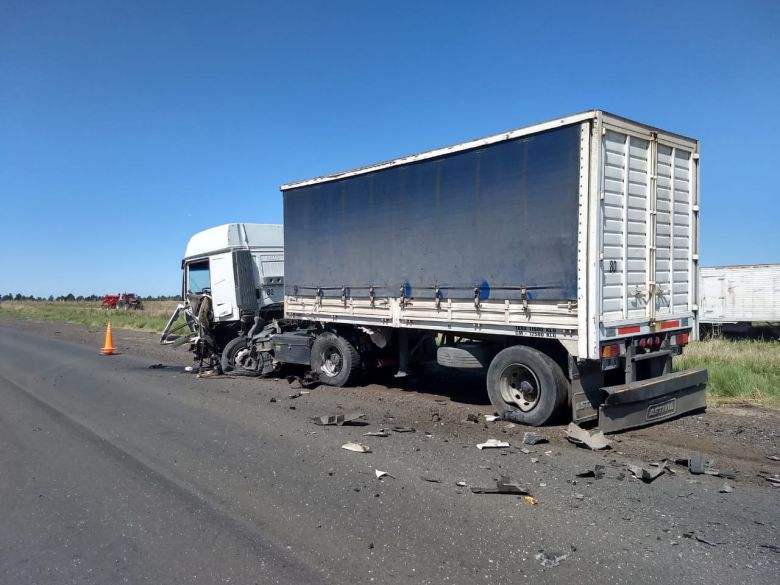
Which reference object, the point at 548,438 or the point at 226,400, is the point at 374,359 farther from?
the point at 548,438

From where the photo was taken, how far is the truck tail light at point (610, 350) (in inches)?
269

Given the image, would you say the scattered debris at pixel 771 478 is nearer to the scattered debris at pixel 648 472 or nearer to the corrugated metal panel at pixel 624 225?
the scattered debris at pixel 648 472

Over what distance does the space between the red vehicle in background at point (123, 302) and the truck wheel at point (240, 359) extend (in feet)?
154

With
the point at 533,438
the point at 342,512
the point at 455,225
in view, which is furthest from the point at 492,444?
the point at 455,225

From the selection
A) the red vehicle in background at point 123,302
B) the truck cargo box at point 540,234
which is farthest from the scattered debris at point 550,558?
the red vehicle in background at point 123,302

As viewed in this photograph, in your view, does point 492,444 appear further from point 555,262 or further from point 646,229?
point 646,229

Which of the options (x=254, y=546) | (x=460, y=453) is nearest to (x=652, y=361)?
(x=460, y=453)

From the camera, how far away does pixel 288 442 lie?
6848mm

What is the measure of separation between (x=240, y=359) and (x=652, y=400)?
8.60 m

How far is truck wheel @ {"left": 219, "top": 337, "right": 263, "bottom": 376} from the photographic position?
41.7 feet

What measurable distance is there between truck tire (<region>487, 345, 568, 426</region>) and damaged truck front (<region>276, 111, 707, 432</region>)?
2 cm

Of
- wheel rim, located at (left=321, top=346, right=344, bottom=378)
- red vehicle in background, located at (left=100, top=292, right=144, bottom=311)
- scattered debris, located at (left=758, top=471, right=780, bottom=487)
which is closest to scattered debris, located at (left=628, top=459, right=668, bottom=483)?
scattered debris, located at (left=758, top=471, right=780, bottom=487)

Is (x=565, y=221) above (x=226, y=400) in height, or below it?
above

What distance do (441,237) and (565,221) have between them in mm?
2074
